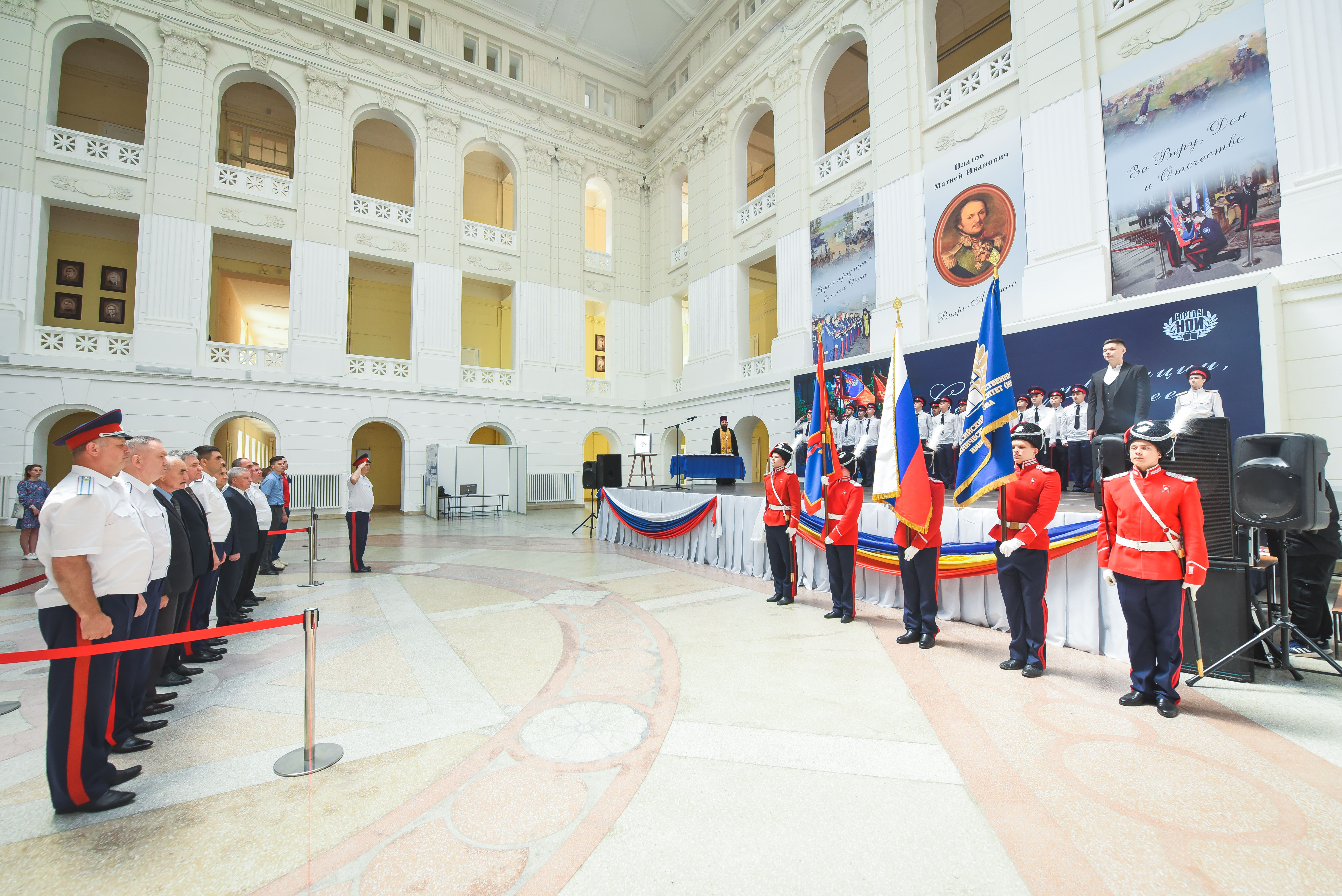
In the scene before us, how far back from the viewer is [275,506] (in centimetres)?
806

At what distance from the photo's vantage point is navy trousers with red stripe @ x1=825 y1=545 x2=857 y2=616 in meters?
5.45

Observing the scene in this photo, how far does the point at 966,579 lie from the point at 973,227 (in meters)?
9.23

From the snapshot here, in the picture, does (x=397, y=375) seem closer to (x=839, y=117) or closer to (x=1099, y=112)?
(x=839, y=117)

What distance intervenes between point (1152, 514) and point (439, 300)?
61.8 ft

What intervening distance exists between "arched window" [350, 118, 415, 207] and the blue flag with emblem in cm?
2034

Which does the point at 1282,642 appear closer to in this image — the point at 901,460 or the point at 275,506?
the point at 901,460

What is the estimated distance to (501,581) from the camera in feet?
23.6

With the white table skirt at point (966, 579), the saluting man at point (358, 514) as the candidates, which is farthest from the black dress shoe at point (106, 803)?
the white table skirt at point (966, 579)

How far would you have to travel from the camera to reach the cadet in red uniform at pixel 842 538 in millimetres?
5426

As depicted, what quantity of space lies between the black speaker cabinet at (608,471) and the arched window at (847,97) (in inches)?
450

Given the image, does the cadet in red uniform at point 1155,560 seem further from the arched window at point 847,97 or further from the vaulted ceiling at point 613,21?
the vaulted ceiling at point 613,21

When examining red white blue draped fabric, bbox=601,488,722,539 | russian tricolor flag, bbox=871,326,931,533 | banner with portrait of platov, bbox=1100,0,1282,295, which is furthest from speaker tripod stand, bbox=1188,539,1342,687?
banner with portrait of platov, bbox=1100,0,1282,295

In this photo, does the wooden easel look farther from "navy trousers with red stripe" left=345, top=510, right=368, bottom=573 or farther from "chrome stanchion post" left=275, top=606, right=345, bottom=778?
"chrome stanchion post" left=275, top=606, right=345, bottom=778

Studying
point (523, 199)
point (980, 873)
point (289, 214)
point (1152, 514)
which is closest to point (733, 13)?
point (523, 199)
